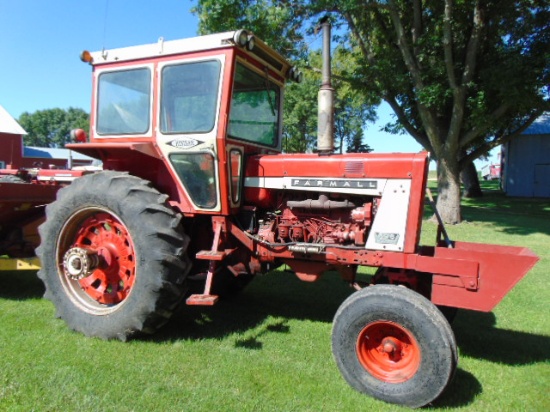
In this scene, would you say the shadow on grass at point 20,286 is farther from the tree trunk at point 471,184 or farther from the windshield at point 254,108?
the tree trunk at point 471,184

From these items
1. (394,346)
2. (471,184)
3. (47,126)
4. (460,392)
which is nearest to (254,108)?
(394,346)

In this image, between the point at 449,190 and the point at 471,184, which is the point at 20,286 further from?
the point at 471,184

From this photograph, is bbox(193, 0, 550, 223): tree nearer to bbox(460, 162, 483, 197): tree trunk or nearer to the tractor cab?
the tractor cab

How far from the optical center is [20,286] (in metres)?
5.36

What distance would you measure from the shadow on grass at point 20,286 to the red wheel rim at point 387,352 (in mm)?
3704

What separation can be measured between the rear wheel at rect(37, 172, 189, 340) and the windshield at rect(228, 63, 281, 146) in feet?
3.31

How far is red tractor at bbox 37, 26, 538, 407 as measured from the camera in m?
3.22

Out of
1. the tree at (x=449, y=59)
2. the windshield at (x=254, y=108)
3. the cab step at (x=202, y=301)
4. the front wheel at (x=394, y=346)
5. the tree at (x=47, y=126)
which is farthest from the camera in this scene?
the tree at (x=47, y=126)

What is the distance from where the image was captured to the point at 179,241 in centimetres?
366

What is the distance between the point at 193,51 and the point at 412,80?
9879mm

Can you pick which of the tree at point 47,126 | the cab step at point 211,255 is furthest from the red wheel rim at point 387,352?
the tree at point 47,126

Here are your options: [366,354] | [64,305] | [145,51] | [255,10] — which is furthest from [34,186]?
[255,10]

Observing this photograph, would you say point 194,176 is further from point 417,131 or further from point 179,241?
point 417,131

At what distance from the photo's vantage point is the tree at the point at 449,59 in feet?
35.3
